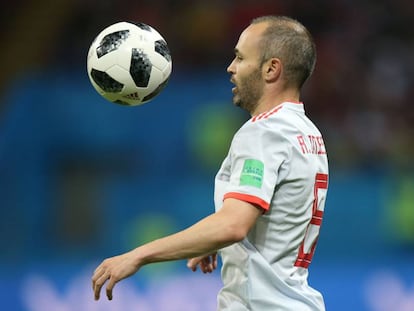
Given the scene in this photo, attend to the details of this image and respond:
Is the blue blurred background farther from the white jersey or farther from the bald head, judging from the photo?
the bald head

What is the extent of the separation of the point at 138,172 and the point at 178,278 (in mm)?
1447

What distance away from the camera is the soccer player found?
10.0ft

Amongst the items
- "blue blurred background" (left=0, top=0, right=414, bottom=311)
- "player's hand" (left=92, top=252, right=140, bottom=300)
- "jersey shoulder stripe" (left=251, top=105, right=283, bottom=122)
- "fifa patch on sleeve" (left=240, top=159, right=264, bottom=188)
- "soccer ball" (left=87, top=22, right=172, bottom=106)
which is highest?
"soccer ball" (left=87, top=22, right=172, bottom=106)

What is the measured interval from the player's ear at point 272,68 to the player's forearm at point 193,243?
0.69 metres

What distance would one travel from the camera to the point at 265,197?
10.3ft

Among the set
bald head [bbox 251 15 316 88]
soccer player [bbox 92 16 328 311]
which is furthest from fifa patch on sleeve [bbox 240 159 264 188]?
bald head [bbox 251 15 316 88]

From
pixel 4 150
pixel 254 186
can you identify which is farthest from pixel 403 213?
pixel 254 186

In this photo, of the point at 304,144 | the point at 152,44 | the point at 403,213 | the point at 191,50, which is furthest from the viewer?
the point at 191,50

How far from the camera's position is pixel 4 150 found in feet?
24.3

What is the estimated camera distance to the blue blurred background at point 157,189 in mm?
6254

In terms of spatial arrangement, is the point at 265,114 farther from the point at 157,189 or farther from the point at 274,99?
the point at 157,189

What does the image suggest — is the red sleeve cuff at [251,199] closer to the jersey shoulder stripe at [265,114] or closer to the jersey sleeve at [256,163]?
the jersey sleeve at [256,163]

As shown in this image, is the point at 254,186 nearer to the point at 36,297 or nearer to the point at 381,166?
the point at 36,297

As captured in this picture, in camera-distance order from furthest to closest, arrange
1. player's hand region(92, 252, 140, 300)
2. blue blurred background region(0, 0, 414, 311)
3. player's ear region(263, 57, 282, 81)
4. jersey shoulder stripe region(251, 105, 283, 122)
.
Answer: blue blurred background region(0, 0, 414, 311) → player's ear region(263, 57, 282, 81) → jersey shoulder stripe region(251, 105, 283, 122) → player's hand region(92, 252, 140, 300)
